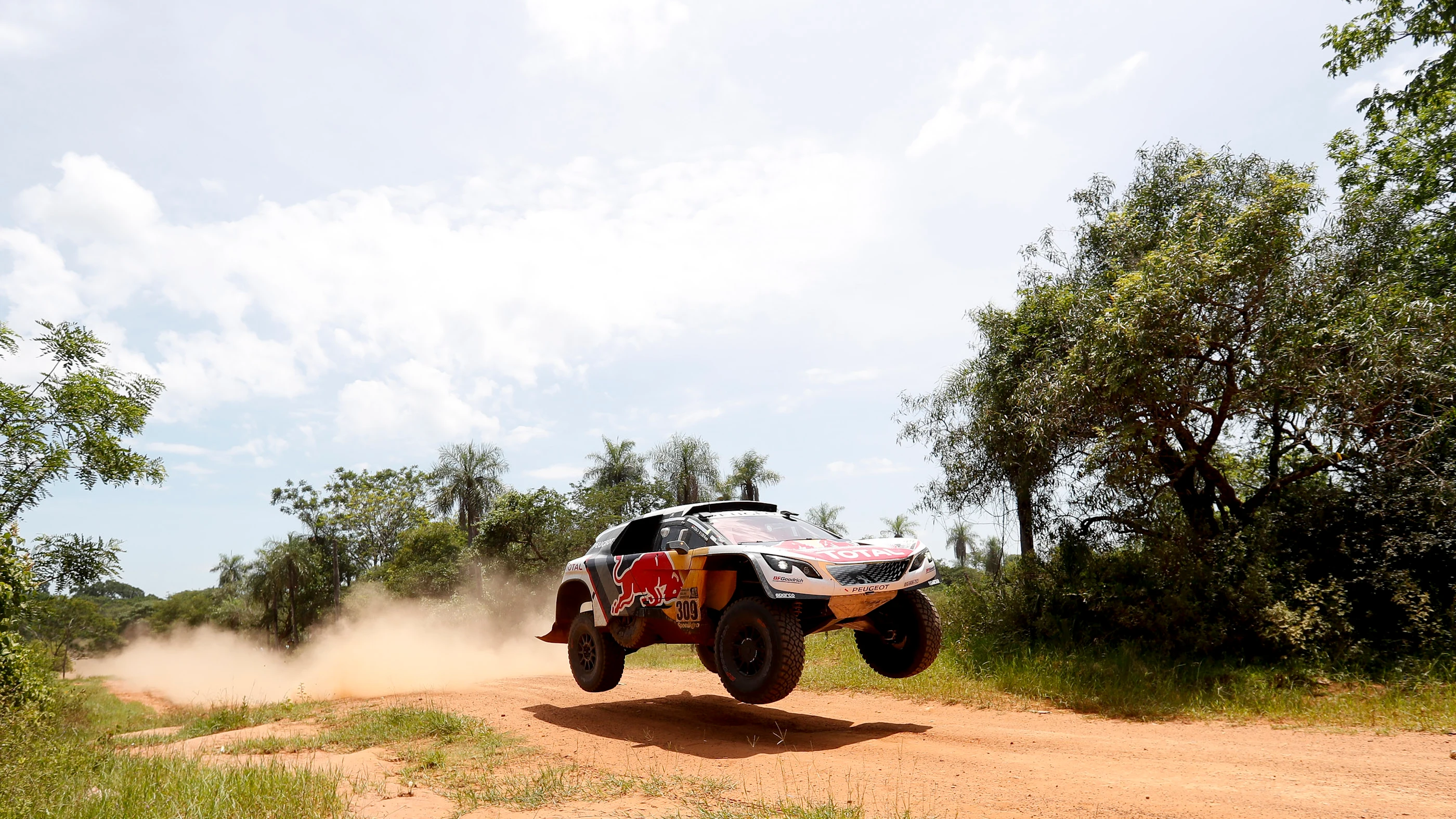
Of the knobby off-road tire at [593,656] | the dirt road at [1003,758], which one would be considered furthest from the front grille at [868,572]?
the knobby off-road tire at [593,656]

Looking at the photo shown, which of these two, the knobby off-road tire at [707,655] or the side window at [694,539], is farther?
the knobby off-road tire at [707,655]

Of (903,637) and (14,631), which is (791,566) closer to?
(903,637)

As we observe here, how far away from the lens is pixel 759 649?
8.04 m

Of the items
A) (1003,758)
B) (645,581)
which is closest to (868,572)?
(1003,758)

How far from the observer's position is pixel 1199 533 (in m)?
13.7

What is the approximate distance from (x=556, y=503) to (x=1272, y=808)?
33.3 m

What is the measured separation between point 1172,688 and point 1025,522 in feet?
20.3

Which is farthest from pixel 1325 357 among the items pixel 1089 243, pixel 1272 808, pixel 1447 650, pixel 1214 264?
pixel 1272 808

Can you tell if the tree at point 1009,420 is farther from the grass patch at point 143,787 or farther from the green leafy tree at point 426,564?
the green leafy tree at point 426,564

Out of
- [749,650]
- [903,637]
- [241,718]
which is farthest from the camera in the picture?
[241,718]

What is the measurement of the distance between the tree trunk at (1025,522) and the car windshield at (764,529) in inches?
321

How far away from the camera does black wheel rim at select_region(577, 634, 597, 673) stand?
10.9m

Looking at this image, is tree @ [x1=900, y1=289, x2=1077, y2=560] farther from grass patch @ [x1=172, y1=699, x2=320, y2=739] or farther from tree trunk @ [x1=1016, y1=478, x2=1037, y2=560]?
grass patch @ [x1=172, y1=699, x2=320, y2=739]

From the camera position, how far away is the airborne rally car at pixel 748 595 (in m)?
7.87
